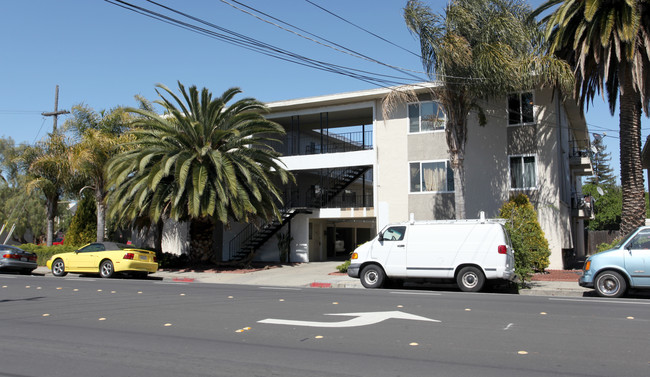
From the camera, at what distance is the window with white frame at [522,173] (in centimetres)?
2241

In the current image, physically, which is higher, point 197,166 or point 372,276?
point 197,166

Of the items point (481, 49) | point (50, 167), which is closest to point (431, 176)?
point (481, 49)

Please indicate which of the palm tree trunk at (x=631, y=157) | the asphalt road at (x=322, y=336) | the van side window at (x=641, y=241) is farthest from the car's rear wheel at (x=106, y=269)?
the palm tree trunk at (x=631, y=157)

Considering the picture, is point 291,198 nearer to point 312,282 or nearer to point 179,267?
point 179,267

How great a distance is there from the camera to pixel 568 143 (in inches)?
1054

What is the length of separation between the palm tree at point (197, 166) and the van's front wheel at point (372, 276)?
730cm

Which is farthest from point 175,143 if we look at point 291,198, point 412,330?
point 412,330

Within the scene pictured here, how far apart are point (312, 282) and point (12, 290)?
29.3 feet

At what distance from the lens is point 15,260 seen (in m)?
21.4

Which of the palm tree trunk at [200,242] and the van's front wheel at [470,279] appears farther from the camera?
the palm tree trunk at [200,242]

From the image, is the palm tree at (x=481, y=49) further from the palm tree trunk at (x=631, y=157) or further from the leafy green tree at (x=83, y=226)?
the leafy green tree at (x=83, y=226)

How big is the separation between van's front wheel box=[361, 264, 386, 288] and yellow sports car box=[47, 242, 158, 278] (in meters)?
8.77

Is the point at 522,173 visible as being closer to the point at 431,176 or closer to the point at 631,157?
the point at 431,176

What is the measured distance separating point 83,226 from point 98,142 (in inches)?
213
